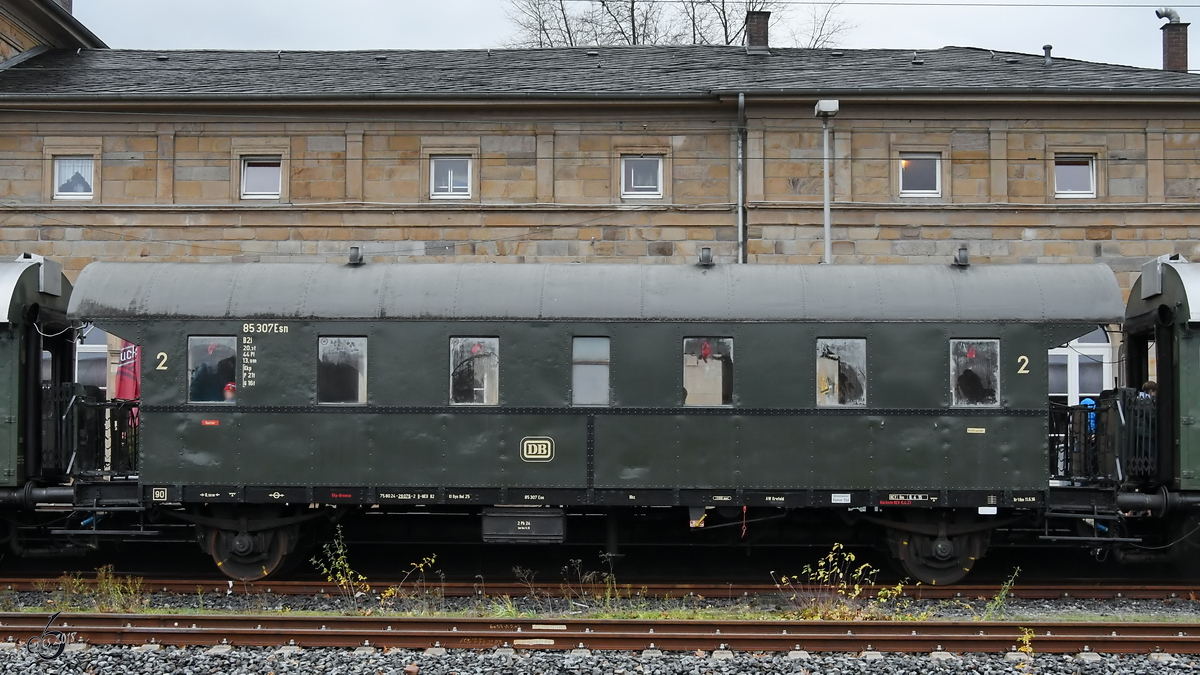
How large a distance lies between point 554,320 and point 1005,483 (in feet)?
16.4

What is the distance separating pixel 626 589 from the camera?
12195 mm

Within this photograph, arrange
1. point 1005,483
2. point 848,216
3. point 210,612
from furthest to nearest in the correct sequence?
point 848,216, point 1005,483, point 210,612

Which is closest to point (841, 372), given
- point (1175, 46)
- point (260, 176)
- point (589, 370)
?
point (589, 370)

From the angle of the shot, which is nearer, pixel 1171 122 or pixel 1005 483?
pixel 1005 483

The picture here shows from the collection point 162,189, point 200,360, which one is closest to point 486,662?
point 200,360

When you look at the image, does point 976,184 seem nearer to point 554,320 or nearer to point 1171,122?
point 1171,122

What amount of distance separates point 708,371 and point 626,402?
0.92 meters

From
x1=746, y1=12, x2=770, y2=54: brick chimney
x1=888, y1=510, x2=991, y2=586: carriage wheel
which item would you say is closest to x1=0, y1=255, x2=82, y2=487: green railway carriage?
x1=888, y1=510, x2=991, y2=586: carriage wheel

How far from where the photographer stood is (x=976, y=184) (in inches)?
820

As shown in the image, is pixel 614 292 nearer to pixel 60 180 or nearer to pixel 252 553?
pixel 252 553

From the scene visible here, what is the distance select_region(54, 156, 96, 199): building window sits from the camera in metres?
21.3

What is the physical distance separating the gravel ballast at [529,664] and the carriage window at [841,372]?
133 inches

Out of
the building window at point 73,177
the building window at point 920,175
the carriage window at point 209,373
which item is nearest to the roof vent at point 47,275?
the carriage window at point 209,373

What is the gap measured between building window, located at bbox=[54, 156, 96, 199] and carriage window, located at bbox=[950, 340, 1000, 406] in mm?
16314
